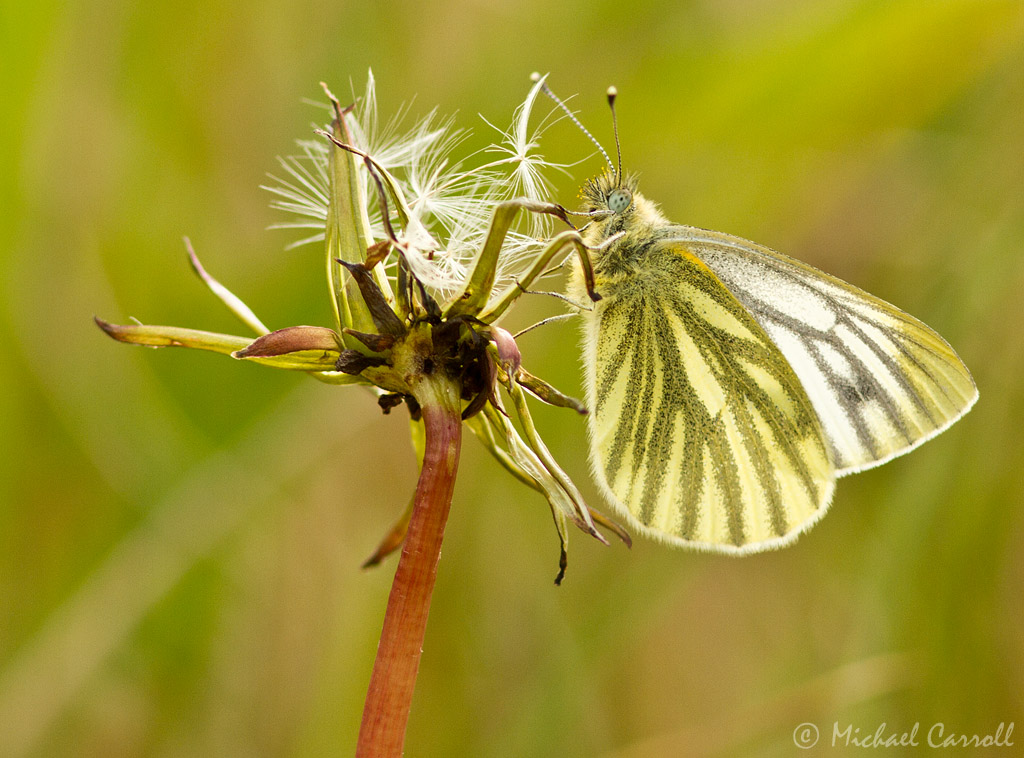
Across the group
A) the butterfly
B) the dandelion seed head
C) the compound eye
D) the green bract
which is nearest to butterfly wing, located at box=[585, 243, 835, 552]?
the butterfly

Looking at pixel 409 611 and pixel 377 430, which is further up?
pixel 377 430

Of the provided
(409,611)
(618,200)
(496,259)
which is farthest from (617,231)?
(409,611)

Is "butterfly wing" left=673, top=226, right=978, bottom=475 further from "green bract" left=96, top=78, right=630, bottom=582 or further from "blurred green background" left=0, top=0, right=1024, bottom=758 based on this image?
"green bract" left=96, top=78, right=630, bottom=582

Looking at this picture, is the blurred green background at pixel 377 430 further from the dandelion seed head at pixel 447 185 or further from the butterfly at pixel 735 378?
the dandelion seed head at pixel 447 185

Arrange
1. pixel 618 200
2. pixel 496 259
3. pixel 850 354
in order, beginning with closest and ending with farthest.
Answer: pixel 496 259 → pixel 618 200 → pixel 850 354

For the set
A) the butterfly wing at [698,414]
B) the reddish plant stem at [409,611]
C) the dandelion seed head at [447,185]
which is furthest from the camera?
the butterfly wing at [698,414]

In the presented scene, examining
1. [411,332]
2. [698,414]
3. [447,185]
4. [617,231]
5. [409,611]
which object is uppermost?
[617,231]

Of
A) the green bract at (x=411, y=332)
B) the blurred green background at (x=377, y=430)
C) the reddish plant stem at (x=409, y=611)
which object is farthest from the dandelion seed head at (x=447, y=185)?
the blurred green background at (x=377, y=430)

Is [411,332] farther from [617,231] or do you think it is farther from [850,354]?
[850,354]
